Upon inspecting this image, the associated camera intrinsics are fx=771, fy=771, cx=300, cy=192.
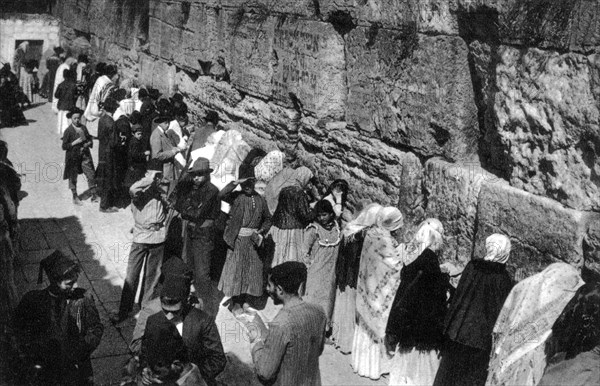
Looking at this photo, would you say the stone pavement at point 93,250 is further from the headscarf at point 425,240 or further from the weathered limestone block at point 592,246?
the weathered limestone block at point 592,246

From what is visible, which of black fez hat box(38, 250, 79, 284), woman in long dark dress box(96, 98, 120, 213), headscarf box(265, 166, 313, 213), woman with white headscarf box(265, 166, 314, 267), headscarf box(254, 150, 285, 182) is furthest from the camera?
woman in long dark dress box(96, 98, 120, 213)

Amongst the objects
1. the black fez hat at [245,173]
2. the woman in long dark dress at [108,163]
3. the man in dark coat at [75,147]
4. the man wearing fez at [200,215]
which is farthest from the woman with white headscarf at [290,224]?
the man in dark coat at [75,147]

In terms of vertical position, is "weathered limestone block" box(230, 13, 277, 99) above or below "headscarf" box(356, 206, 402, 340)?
above

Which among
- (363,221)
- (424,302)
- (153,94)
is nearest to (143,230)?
(363,221)

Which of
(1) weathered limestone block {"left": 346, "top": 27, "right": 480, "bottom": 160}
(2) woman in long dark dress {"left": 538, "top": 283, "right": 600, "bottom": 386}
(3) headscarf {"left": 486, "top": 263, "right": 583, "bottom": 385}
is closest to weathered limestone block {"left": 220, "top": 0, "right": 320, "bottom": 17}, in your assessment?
(1) weathered limestone block {"left": 346, "top": 27, "right": 480, "bottom": 160}

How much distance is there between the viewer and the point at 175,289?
449 cm

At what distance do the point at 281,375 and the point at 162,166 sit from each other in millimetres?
6011

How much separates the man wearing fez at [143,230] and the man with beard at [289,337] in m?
2.76

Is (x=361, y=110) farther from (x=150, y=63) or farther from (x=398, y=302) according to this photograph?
(x=150, y=63)

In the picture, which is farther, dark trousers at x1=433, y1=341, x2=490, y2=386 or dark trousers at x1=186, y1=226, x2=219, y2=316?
dark trousers at x1=186, y1=226, x2=219, y2=316

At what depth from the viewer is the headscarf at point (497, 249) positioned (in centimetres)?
525

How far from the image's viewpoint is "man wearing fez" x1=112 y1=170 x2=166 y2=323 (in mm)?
7023

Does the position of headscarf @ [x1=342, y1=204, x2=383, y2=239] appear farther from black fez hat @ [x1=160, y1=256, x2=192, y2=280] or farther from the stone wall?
black fez hat @ [x1=160, y1=256, x2=192, y2=280]

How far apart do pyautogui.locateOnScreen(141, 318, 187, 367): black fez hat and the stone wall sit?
A: 284cm
